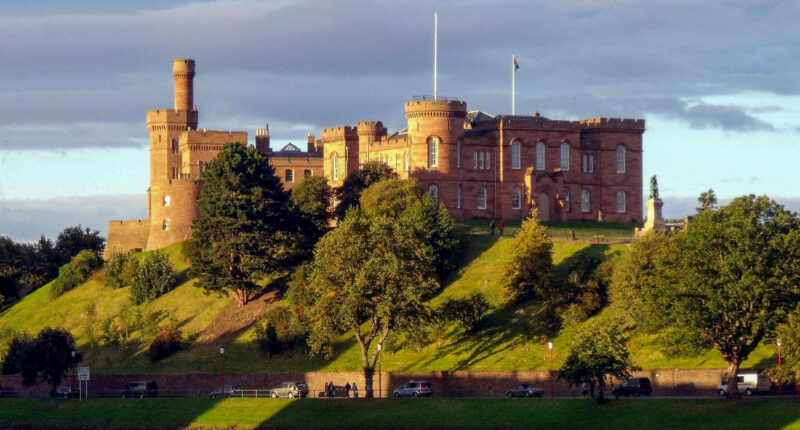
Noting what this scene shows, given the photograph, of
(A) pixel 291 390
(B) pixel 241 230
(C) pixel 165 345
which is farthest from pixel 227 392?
(B) pixel 241 230

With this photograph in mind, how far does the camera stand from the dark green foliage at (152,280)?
123 meters

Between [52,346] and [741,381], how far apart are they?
156 feet

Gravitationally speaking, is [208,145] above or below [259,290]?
above

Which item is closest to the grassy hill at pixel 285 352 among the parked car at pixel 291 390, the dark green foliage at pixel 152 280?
the dark green foliage at pixel 152 280

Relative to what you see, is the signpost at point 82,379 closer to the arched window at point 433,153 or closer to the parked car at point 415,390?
the parked car at point 415,390

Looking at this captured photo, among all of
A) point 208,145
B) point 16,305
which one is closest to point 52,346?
point 16,305

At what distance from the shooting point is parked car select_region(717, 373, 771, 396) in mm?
78750

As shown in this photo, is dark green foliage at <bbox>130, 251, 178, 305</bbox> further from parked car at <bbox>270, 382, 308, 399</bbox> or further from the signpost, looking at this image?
parked car at <bbox>270, 382, 308, 399</bbox>

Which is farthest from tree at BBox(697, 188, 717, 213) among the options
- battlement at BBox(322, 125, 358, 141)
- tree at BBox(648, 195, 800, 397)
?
battlement at BBox(322, 125, 358, 141)

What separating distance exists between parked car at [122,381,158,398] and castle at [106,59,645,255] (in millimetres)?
34809

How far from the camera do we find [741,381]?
3150 inches

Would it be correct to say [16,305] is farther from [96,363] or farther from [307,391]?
[307,391]

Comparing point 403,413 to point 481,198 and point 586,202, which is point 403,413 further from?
point 586,202

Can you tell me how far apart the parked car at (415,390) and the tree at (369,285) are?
1.87m
